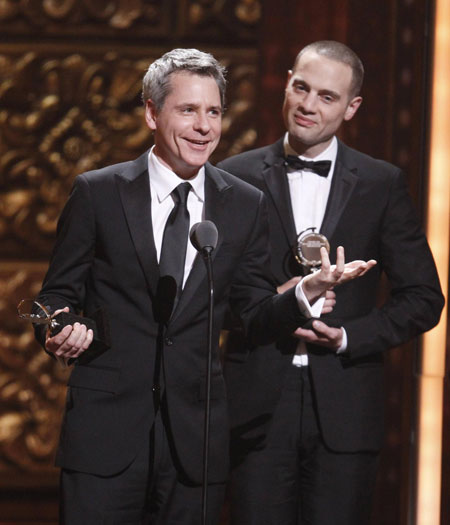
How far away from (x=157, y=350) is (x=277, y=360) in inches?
17.9

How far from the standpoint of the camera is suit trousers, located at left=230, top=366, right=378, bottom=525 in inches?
89.7

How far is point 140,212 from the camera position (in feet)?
6.32

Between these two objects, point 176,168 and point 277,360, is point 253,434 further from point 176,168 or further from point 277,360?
point 176,168

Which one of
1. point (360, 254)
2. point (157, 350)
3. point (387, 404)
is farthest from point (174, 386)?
point (387, 404)

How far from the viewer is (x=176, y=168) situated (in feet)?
6.51

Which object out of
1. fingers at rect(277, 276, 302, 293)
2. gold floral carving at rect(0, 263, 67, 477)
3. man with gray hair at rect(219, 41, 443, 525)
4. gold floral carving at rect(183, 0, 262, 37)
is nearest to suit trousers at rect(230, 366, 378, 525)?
man with gray hair at rect(219, 41, 443, 525)

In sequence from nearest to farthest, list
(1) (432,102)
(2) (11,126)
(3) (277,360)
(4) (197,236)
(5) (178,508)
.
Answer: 1. (4) (197,236)
2. (5) (178,508)
3. (3) (277,360)
4. (1) (432,102)
5. (2) (11,126)

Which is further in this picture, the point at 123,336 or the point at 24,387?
the point at 24,387

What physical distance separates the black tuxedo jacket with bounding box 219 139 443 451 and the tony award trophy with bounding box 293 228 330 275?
8 centimetres

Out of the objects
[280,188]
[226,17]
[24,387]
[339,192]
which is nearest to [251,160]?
[280,188]

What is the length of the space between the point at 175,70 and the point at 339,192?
617 mm

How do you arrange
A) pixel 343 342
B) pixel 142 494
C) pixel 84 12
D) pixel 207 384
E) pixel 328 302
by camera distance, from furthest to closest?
pixel 84 12 → pixel 343 342 → pixel 328 302 → pixel 142 494 → pixel 207 384

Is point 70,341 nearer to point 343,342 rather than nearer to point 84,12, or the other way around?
point 343,342

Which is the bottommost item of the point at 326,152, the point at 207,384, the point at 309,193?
the point at 207,384
